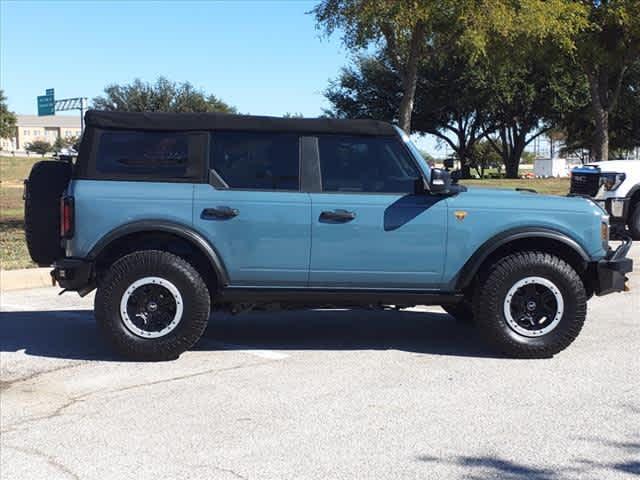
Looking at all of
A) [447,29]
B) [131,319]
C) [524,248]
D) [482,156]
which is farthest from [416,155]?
[482,156]

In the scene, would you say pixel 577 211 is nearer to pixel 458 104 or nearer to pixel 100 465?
pixel 100 465

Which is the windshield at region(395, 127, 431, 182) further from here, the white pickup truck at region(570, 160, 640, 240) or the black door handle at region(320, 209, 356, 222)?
the white pickup truck at region(570, 160, 640, 240)

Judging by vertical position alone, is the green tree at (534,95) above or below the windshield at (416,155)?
above

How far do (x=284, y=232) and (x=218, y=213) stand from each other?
524 millimetres

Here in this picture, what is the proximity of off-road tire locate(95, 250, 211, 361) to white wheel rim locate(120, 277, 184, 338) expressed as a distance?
0.07 ft

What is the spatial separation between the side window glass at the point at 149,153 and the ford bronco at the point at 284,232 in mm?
11

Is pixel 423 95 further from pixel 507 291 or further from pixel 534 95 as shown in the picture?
pixel 507 291

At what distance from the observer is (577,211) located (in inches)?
240

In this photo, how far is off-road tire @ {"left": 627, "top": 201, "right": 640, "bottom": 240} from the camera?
1262cm

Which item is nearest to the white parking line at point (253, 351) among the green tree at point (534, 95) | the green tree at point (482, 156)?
the green tree at point (534, 95)

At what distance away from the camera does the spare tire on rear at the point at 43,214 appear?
6086mm

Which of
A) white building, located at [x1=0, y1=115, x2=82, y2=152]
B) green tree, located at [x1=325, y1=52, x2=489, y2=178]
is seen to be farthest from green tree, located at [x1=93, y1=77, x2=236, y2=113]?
white building, located at [x1=0, y1=115, x2=82, y2=152]

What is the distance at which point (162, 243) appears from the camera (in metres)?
6.04

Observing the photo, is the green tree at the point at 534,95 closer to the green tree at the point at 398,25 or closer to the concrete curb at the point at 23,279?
the green tree at the point at 398,25
